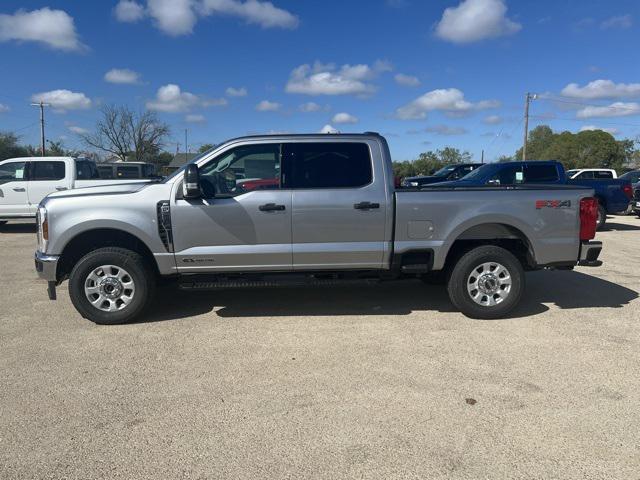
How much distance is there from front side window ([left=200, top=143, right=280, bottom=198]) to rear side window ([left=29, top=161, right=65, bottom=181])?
9.82 meters

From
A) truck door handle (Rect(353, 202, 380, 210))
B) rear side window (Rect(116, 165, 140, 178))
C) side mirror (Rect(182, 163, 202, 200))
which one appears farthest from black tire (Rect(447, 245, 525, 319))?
rear side window (Rect(116, 165, 140, 178))

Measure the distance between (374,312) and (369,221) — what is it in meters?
1.13

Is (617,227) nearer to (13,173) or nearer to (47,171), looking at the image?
(47,171)

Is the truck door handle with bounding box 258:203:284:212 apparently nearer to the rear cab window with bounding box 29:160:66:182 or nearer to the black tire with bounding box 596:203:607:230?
the rear cab window with bounding box 29:160:66:182

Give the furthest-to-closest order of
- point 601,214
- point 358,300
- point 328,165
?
point 601,214 < point 358,300 < point 328,165

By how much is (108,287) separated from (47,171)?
9.65m

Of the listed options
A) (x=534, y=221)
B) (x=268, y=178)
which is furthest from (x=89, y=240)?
(x=534, y=221)

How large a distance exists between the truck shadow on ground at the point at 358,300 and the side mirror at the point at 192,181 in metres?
1.47

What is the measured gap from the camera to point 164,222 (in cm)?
499

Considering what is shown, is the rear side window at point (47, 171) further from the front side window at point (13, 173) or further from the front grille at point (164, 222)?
the front grille at point (164, 222)

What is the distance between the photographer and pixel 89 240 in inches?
207

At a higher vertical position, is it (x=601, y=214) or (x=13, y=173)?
(x=13, y=173)

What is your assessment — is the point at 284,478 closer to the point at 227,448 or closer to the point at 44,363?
the point at 227,448

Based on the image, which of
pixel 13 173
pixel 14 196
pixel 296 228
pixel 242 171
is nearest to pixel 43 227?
pixel 242 171
